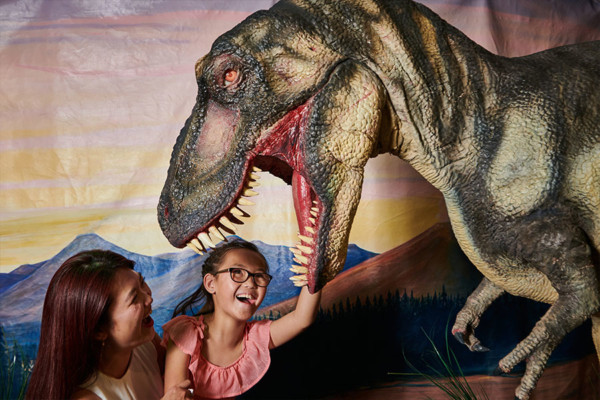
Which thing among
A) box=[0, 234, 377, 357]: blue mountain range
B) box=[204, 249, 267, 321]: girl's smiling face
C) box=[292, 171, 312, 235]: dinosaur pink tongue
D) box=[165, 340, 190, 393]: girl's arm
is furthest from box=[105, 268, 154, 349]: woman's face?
box=[0, 234, 377, 357]: blue mountain range

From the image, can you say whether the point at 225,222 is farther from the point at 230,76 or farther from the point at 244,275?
the point at 244,275

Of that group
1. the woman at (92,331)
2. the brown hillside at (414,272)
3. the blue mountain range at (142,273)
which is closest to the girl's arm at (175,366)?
the woman at (92,331)

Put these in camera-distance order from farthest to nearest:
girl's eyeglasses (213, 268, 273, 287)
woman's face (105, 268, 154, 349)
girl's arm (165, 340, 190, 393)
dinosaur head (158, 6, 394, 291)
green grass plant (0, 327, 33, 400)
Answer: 1. green grass plant (0, 327, 33, 400)
2. girl's eyeglasses (213, 268, 273, 287)
3. girl's arm (165, 340, 190, 393)
4. woman's face (105, 268, 154, 349)
5. dinosaur head (158, 6, 394, 291)

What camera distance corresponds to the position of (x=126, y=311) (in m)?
1.60

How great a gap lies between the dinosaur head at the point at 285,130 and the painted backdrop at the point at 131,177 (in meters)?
1.65

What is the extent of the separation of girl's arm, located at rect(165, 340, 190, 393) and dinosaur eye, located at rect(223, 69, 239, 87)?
1111mm

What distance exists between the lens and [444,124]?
4.01 feet

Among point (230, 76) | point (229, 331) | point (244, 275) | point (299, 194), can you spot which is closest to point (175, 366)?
point (229, 331)

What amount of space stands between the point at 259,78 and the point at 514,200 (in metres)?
0.59

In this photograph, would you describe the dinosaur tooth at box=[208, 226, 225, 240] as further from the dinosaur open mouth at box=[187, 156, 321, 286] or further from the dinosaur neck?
the dinosaur neck

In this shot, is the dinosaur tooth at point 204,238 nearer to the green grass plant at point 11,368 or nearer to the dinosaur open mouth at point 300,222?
the dinosaur open mouth at point 300,222

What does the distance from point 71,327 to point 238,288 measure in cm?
61

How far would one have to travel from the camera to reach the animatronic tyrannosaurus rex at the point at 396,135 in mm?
1131

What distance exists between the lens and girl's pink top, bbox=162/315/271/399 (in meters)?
1.95
